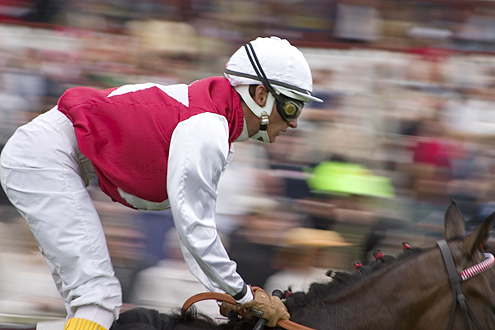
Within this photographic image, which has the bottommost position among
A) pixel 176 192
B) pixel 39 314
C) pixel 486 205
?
pixel 39 314

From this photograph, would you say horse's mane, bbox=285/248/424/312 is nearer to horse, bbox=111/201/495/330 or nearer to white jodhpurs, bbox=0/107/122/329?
horse, bbox=111/201/495/330

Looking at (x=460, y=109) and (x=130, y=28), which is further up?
(x=130, y=28)

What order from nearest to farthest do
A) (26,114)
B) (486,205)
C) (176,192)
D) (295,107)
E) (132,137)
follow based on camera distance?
(176,192) < (132,137) < (295,107) < (486,205) < (26,114)

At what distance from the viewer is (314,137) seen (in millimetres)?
3473

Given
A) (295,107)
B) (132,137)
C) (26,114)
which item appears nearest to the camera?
(132,137)

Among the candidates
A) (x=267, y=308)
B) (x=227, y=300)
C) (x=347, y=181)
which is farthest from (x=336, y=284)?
(x=347, y=181)

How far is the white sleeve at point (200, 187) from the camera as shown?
1805mm

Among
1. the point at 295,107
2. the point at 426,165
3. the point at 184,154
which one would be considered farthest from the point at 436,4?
the point at 184,154

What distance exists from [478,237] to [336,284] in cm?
56

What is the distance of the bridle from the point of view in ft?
6.37

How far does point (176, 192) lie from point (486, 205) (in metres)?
2.30

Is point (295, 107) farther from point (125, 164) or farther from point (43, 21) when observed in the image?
point (43, 21)

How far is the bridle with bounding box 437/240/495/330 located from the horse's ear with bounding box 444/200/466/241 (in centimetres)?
16

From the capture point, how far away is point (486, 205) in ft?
10.8
